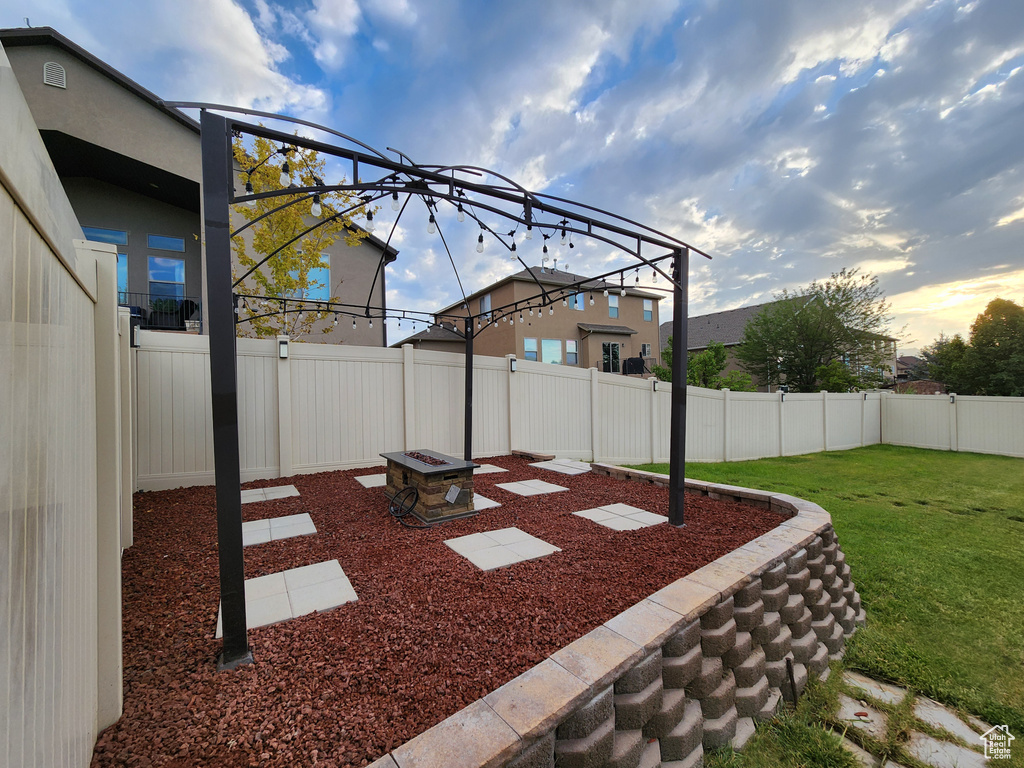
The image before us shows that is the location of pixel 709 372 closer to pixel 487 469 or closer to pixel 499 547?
pixel 487 469

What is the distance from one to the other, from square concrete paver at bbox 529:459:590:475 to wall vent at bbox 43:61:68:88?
38.6 ft

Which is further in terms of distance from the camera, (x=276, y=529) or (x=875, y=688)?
(x=276, y=529)

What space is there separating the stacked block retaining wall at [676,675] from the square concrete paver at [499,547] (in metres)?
1.07

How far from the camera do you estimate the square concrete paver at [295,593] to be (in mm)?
2254

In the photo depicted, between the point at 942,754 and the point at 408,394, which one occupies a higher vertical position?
the point at 408,394

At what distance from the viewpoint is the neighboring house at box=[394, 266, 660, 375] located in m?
17.6

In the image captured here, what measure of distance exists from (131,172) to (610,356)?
676 inches

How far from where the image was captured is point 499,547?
3.17 metres

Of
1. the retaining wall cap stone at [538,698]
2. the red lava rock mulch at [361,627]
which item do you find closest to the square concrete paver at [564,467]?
the red lava rock mulch at [361,627]

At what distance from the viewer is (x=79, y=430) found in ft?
3.82

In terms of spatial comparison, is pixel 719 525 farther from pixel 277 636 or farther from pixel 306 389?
pixel 306 389

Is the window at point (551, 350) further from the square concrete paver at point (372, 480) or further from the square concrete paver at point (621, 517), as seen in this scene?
the square concrete paver at point (621, 517)

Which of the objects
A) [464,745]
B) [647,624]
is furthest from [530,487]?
[464,745]

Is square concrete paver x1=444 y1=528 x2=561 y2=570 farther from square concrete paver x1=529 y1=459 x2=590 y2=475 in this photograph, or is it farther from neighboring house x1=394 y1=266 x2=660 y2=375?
neighboring house x1=394 y1=266 x2=660 y2=375
